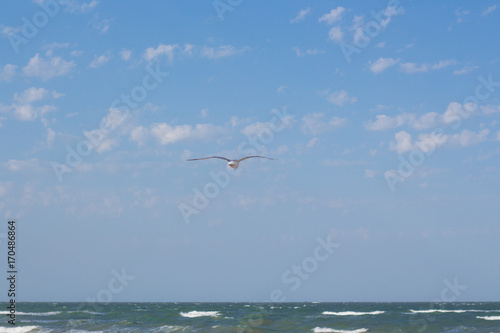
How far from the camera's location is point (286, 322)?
38.8 meters

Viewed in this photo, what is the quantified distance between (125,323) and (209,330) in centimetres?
774

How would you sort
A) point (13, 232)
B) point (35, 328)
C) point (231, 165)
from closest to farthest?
point (231, 165) → point (13, 232) → point (35, 328)

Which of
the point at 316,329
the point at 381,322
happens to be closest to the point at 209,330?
the point at 316,329

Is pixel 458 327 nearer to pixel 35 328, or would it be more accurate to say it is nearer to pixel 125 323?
pixel 125 323


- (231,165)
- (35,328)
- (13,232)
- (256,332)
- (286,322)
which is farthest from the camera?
(286,322)

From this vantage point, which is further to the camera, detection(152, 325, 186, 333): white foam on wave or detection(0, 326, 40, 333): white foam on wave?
detection(0, 326, 40, 333): white foam on wave

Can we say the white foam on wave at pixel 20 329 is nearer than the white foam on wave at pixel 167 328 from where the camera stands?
No

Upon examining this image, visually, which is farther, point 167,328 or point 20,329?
point 20,329

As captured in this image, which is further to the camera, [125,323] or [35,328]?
[125,323]

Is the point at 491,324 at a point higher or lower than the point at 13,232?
lower

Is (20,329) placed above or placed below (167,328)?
above

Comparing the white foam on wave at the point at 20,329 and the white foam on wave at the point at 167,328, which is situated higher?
the white foam on wave at the point at 20,329

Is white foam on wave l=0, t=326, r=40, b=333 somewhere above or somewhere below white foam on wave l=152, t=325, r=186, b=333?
above

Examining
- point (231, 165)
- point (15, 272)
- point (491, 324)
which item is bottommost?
point (491, 324)
